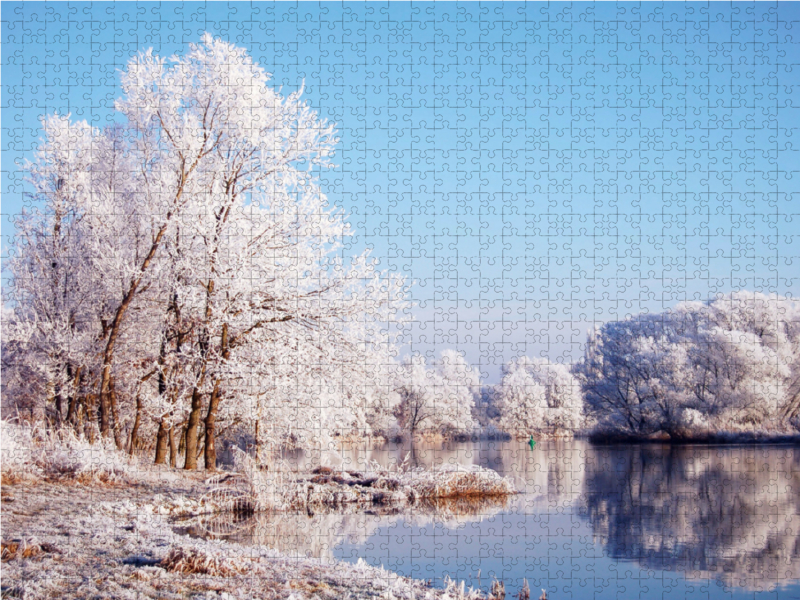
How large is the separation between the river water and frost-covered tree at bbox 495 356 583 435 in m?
20.8

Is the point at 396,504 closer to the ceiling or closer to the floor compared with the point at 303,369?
closer to the floor

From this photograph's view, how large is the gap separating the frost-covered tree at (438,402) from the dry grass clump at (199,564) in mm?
32844

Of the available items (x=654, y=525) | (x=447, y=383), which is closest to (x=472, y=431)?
(x=447, y=383)

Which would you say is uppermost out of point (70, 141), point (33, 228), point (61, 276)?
point (70, 141)

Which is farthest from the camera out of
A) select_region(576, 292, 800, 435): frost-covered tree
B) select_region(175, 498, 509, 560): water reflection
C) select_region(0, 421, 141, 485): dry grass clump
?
select_region(576, 292, 800, 435): frost-covered tree

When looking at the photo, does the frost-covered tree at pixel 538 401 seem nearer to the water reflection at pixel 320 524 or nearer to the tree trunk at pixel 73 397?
the tree trunk at pixel 73 397

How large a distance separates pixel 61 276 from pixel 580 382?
95.2 feet

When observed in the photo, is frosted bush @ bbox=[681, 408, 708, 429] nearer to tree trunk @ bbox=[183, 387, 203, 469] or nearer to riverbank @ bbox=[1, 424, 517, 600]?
riverbank @ bbox=[1, 424, 517, 600]

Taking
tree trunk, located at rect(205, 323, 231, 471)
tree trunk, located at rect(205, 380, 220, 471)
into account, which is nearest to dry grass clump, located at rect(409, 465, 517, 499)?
tree trunk, located at rect(205, 323, 231, 471)

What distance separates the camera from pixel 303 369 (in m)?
16.9

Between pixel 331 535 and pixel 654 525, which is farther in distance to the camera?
pixel 654 525

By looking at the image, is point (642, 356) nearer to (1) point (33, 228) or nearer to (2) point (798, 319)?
(2) point (798, 319)

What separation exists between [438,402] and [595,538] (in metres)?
35.6

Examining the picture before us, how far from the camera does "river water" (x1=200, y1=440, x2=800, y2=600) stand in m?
8.67
